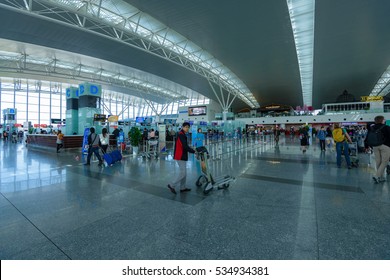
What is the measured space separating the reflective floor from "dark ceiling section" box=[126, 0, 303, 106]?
12.0 metres

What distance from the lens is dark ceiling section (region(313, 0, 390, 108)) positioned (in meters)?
12.1

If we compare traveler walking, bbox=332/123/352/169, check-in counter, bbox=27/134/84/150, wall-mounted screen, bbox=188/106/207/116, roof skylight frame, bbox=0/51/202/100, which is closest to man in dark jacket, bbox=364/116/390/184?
traveler walking, bbox=332/123/352/169

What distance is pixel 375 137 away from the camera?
4.54 meters

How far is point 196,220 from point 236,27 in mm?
15699

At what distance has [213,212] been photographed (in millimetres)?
3135

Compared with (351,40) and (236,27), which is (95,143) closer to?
(236,27)

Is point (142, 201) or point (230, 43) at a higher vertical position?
point (230, 43)

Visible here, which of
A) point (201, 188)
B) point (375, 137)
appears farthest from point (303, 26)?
point (201, 188)

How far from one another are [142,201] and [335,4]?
16.5 meters

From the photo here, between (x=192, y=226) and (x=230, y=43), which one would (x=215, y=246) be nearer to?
(x=192, y=226)

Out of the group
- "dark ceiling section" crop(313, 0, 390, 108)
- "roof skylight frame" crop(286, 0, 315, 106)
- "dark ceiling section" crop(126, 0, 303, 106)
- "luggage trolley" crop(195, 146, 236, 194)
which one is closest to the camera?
"luggage trolley" crop(195, 146, 236, 194)

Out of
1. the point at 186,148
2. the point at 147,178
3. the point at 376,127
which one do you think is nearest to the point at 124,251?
the point at 186,148

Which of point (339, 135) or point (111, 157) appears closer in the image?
point (339, 135)

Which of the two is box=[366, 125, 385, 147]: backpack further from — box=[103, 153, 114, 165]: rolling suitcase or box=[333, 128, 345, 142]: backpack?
box=[103, 153, 114, 165]: rolling suitcase
